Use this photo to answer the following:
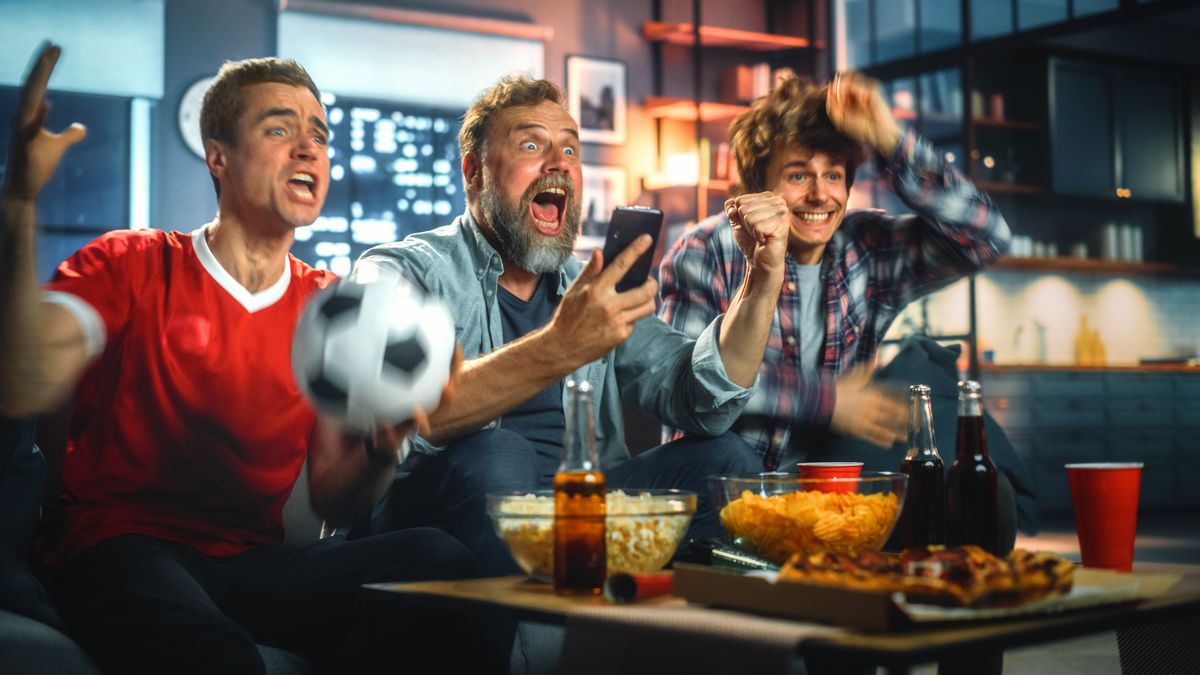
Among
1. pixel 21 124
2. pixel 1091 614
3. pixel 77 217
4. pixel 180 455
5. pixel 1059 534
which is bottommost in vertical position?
pixel 1059 534

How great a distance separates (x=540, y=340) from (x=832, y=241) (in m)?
0.95

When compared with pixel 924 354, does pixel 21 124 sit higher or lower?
higher

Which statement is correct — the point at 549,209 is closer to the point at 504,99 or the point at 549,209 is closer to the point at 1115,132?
the point at 504,99

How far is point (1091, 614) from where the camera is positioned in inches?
40.2

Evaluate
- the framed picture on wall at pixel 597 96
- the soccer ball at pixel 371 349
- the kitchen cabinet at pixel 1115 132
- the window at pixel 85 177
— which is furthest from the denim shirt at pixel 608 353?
the kitchen cabinet at pixel 1115 132

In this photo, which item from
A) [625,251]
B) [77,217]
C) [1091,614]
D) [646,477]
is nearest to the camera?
[1091,614]

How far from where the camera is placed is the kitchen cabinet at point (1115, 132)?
6.97 m

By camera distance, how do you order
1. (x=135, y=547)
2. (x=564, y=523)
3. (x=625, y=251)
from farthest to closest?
(x=625, y=251) → (x=135, y=547) → (x=564, y=523)

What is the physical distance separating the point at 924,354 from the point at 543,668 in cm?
102

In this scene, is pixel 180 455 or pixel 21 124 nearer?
pixel 21 124

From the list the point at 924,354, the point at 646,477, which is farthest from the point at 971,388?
the point at 924,354

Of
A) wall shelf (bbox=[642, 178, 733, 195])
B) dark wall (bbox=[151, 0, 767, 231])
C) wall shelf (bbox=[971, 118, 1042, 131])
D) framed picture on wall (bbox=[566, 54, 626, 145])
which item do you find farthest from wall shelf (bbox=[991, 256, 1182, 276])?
framed picture on wall (bbox=[566, 54, 626, 145])

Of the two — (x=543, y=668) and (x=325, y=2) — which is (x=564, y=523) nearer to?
(x=543, y=668)

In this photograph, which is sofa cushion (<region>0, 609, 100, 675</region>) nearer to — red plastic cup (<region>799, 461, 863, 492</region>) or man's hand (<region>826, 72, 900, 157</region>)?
red plastic cup (<region>799, 461, 863, 492</region>)
